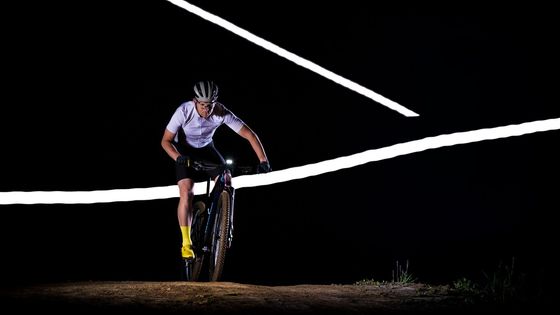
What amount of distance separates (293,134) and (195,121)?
1030 cm

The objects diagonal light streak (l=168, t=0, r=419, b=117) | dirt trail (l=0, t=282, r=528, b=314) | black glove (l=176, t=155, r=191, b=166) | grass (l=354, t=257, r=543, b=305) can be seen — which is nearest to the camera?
dirt trail (l=0, t=282, r=528, b=314)

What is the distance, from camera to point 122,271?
1428 cm

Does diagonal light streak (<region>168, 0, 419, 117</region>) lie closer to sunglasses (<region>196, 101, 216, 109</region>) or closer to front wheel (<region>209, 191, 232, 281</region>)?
sunglasses (<region>196, 101, 216, 109</region>)

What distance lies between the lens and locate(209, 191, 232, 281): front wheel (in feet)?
29.5

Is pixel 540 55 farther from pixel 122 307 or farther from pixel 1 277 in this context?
pixel 122 307

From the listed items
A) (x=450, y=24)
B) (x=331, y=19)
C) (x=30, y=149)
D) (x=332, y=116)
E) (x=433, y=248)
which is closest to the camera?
(x=433, y=248)

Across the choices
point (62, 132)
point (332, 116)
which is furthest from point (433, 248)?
point (62, 132)

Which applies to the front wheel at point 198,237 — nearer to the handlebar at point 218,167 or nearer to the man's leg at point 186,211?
the man's leg at point 186,211

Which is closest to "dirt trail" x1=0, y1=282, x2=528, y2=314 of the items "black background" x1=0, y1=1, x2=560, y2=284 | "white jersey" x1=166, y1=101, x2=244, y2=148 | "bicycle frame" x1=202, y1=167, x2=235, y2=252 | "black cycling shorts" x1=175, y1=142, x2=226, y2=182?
"bicycle frame" x1=202, y1=167, x2=235, y2=252

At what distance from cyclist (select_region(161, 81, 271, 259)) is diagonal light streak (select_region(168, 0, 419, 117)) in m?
10.3

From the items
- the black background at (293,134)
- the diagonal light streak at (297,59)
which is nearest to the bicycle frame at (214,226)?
the black background at (293,134)

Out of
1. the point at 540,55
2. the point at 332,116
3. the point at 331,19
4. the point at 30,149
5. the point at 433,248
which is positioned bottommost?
the point at 433,248

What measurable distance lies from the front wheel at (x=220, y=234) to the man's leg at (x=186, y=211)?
0.45 m

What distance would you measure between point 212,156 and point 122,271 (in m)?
5.28
